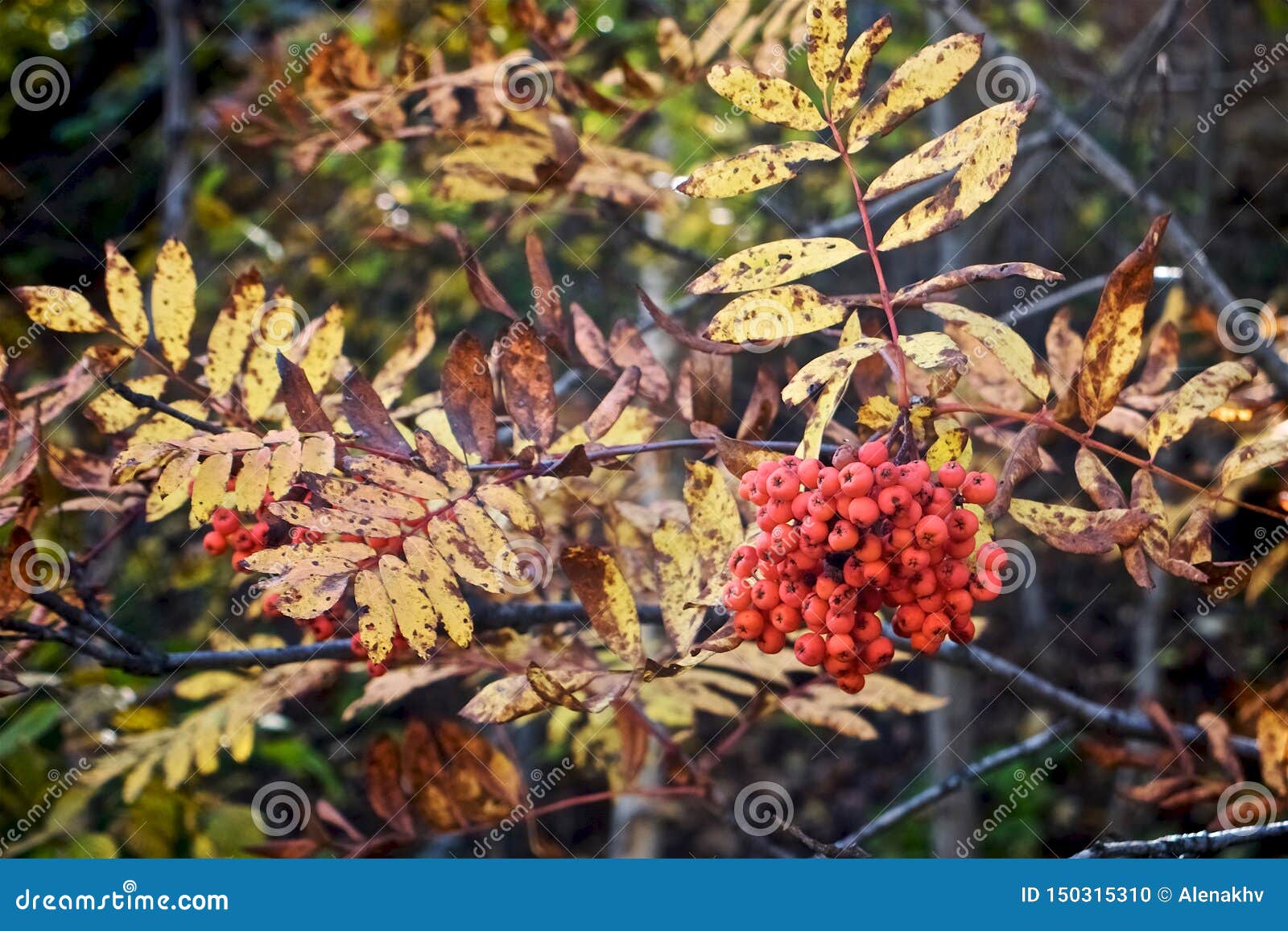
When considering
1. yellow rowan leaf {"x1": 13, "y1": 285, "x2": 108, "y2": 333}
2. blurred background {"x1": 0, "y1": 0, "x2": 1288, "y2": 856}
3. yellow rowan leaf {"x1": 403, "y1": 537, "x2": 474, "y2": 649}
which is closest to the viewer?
yellow rowan leaf {"x1": 403, "y1": 537, "x2": 474, "y2": 649}

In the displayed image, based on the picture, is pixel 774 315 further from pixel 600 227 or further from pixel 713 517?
pixel 600 227

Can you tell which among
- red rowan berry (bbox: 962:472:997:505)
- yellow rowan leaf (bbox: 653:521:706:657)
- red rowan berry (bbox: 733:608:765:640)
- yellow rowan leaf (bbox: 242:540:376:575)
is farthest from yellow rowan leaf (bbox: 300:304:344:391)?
red rowan berry (bbox: 962:472:997:505)

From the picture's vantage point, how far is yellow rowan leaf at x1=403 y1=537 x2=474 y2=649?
2.85ft

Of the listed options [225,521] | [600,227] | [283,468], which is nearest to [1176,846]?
[283,468]

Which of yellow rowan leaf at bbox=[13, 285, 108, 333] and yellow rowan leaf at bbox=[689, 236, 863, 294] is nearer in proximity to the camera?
yellow rowan leaf at bbox=[689, 236, 863, 294]

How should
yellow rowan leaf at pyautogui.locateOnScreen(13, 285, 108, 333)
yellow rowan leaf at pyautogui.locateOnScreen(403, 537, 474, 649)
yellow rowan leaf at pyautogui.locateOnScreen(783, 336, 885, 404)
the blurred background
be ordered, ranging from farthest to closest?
1. the blurred background
2. yellow rowan leaf at pyautogui.locateOnScreen(13, 285, 108, 333)
3. yellow rowan leaf at pyautogui.locateOnScreen(403, 537, 474, 649)
4. yellow rowan leaf at pyautogui.locateOnScreen(783, 336, 885, 404)

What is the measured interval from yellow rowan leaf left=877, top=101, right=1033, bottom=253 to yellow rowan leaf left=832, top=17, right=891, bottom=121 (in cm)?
13

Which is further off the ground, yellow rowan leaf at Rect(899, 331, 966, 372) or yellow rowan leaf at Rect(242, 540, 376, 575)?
yellow rowan leaf at Rect(899, 331, 966, 372)

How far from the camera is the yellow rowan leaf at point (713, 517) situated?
93cm

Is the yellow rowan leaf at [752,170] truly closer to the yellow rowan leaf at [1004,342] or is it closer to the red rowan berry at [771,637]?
the yellow rowan leaf at [1004,342]

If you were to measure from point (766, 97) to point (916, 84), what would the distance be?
0.13 meters

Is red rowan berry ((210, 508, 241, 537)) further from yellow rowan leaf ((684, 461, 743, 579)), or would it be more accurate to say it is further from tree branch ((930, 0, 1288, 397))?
tree branch ((930, 0, 1288, 397))

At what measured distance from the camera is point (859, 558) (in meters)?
0.84

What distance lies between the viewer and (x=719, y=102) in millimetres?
2828
